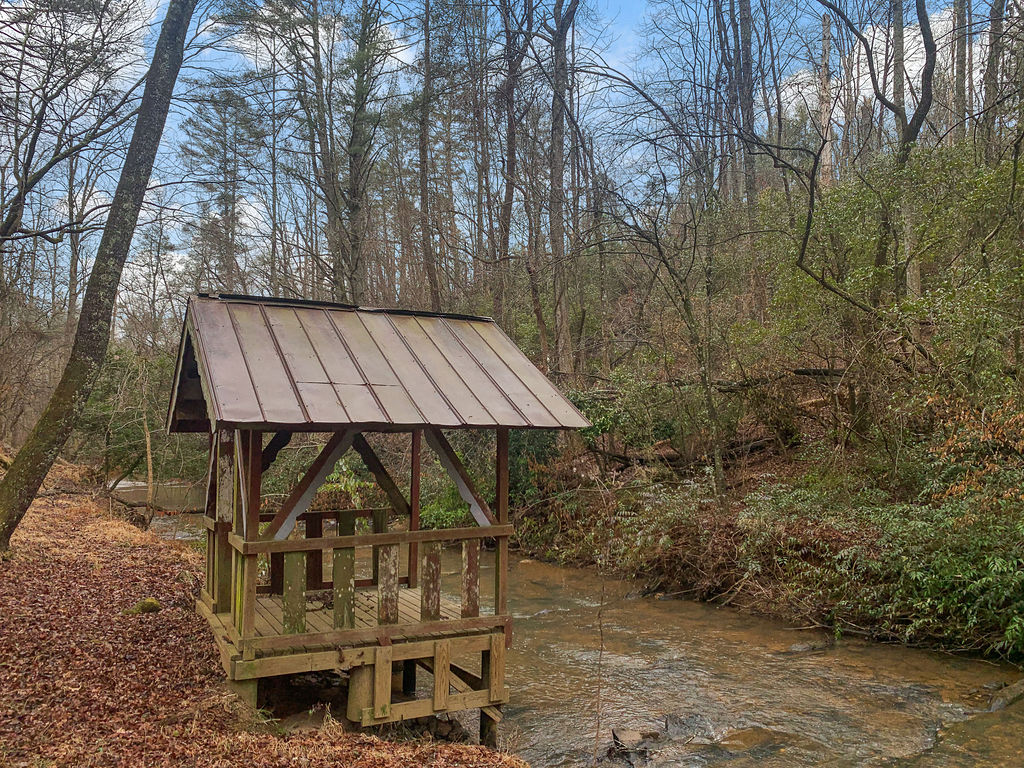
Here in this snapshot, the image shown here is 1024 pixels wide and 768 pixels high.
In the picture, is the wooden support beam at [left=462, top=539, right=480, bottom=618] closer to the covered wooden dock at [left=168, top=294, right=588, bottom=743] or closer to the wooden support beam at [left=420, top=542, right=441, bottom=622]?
the covered wooden dock at [left=168, top=294, right=588, bottom=743]

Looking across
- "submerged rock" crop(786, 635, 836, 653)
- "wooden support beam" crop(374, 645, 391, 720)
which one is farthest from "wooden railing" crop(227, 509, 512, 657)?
"submerged rock" crop(786, 635, 836, 653)

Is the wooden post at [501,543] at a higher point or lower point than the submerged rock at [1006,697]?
higher

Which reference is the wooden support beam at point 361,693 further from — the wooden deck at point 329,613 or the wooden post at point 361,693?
the wooden deck at point 329,613

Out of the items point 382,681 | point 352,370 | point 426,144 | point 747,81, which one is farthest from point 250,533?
point 747,81

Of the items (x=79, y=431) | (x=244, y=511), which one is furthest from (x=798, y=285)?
(x=79, y=431)

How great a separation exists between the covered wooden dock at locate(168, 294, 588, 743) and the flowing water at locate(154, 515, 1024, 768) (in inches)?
48.6

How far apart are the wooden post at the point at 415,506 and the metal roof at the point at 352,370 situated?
0.73 metres

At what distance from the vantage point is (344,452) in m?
5.48

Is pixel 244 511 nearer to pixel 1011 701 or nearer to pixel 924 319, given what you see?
pixel 1011 701

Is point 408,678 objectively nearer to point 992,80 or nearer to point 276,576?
point 276,576

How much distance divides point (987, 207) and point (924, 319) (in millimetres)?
2281

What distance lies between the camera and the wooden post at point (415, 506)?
631 cm

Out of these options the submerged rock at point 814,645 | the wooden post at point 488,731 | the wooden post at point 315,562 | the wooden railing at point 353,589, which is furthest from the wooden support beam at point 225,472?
the submerged rock at point 814,645


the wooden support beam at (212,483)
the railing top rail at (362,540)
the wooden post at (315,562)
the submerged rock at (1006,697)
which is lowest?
the submerged rock at (1006,697)
